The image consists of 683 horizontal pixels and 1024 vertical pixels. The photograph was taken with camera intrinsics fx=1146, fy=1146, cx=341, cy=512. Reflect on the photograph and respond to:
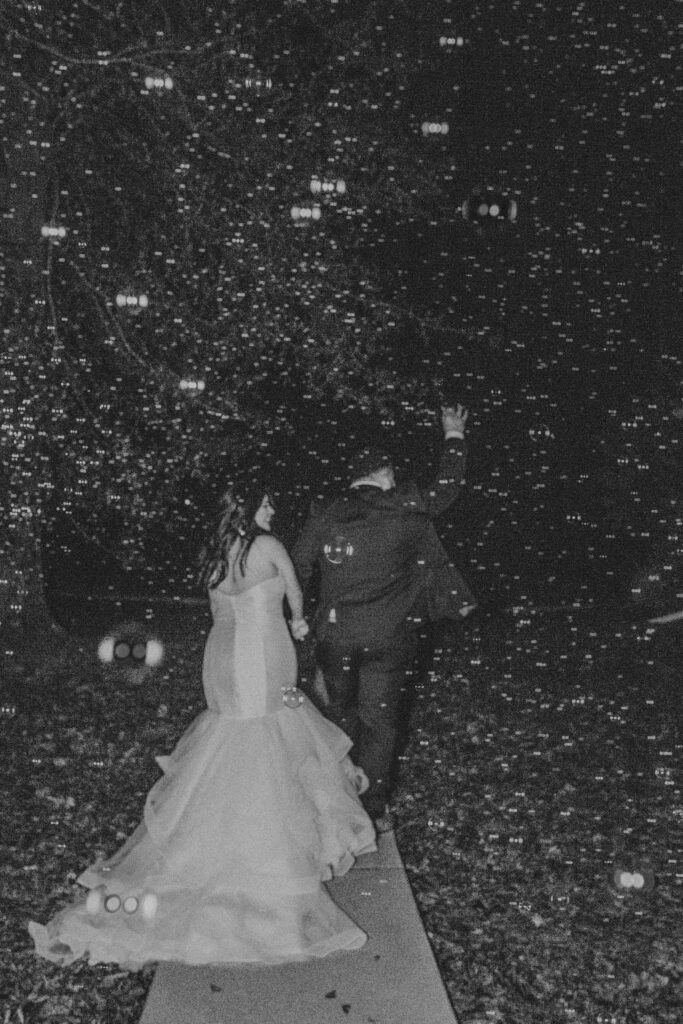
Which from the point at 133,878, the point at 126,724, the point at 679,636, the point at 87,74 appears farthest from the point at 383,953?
the point at 679,636

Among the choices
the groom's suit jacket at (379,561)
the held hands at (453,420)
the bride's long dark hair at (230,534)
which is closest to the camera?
the bride's long dark hair at (230,534)

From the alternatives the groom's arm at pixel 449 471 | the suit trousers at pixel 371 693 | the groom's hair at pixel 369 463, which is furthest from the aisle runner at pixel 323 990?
the groom's hair at pixel 369 463

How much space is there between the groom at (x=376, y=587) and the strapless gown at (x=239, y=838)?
21.4 inches

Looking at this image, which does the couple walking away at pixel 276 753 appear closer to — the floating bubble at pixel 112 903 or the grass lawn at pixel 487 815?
the floating bubble at pixel 112 903

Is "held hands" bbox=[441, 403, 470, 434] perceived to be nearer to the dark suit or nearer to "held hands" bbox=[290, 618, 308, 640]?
the dark suit

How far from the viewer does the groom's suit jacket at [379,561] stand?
5.56 m

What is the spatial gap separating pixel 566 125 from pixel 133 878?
813 centimetres

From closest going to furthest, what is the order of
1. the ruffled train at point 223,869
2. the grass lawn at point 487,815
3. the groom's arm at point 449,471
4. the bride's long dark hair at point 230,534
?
the ruffled train at point 223,869 < the grass lawn at point 487,815 < the bride's long dark hair at point 230,534 < the groom's arm at point 449,471

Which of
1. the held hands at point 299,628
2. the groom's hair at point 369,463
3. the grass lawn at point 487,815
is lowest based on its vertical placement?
the grass lawn at point 487,815

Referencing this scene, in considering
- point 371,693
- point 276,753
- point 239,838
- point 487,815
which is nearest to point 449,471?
point 371,693

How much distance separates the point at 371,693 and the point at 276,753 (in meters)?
1.04

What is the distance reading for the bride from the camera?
4297mm

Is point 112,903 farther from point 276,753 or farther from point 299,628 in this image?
point 299,628

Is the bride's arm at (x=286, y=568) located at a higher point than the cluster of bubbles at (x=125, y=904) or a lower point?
higher
